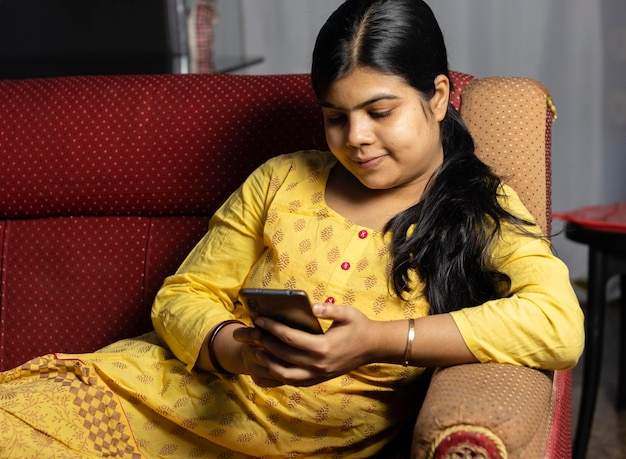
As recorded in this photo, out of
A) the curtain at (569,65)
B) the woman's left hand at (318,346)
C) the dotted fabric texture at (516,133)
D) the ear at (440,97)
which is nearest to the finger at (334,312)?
the woman's left hand at (318,346)

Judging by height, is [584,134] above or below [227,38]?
below

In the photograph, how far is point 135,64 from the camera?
3.07 m

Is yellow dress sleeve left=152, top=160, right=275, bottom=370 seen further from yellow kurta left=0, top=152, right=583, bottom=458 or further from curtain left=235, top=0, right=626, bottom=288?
curtain left=235, top=0, right=626, bottom=288

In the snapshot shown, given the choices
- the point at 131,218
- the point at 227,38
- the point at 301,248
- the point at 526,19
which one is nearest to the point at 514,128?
the point at 301,248

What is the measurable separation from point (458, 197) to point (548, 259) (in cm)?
18

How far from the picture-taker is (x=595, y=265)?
247 centimetres

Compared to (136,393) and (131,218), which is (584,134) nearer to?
(131,218)

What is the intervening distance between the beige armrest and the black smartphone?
0.20 metres

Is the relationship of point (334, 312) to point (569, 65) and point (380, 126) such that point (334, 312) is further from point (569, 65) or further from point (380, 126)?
A: point (569, 65)

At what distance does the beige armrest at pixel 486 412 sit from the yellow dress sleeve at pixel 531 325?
0.12 feet

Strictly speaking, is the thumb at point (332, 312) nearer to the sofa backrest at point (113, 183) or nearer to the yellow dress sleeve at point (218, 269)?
the yellow dress sleeve at point (218, 269)

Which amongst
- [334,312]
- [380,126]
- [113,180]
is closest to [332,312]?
[334,312]

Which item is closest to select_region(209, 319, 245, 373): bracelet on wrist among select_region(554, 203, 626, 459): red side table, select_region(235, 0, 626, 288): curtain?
select_region(554, 203, 626, 459): red side table

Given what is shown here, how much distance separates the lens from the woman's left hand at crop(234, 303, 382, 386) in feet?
4.37
